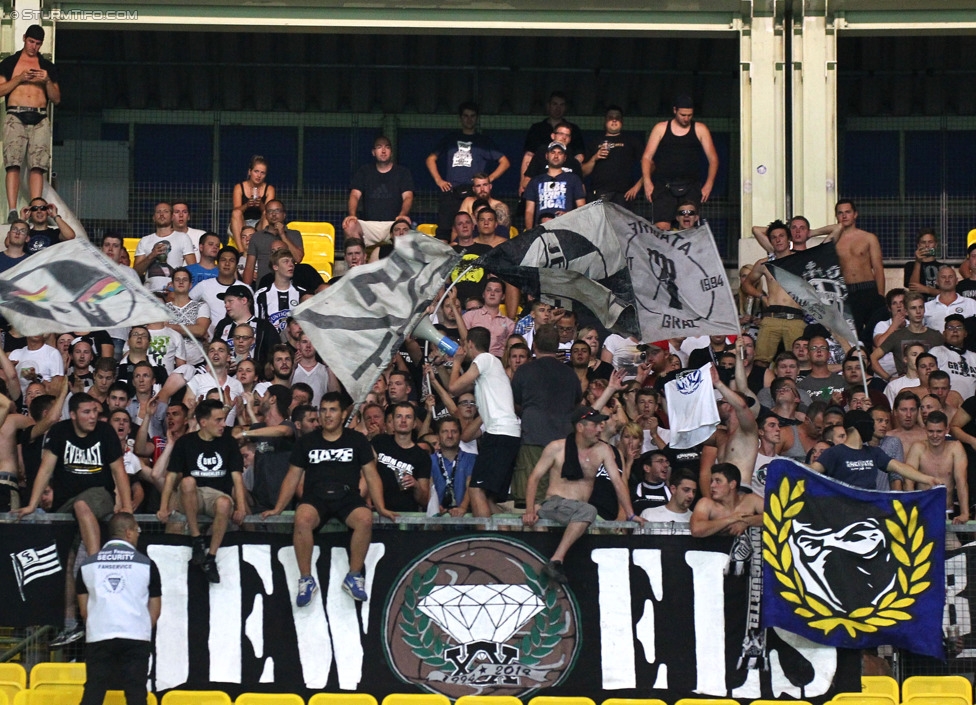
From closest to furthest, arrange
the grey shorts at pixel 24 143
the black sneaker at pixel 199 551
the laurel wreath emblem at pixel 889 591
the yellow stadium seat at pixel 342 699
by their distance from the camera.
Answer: the yellow stadium seat at pixel 342 699 < the laurel wreath emblem at pixel 889 591 < the black sneaker at pixel 199 551 < the grey shorts at pixel 24 143

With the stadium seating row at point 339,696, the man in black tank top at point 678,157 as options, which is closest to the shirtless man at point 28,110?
the man in black tank top at point 678,157

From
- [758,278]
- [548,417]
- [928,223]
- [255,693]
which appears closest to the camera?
[255,693]

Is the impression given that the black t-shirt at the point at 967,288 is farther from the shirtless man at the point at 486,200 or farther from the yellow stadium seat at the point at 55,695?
the yellow stadium seat at the point at 55,695

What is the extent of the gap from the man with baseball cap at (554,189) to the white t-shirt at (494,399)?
5415mm

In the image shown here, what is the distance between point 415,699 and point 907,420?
4.94m

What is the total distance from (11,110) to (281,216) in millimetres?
3467

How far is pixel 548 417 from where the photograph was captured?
551 inches

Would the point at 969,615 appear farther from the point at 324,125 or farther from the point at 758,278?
the point at 324,125

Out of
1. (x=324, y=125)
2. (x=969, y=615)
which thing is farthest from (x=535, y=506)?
(x=324, y=125)

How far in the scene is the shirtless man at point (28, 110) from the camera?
19.7 m

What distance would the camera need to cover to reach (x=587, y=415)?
13.6 metres

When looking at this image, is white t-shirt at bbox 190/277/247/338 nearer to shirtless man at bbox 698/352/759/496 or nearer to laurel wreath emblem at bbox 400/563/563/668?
laurel wreath emblem at bbox 400/563/563/668

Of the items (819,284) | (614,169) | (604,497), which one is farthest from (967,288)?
(604,497)

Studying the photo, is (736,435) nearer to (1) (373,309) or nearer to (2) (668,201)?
(1) (373,309)
